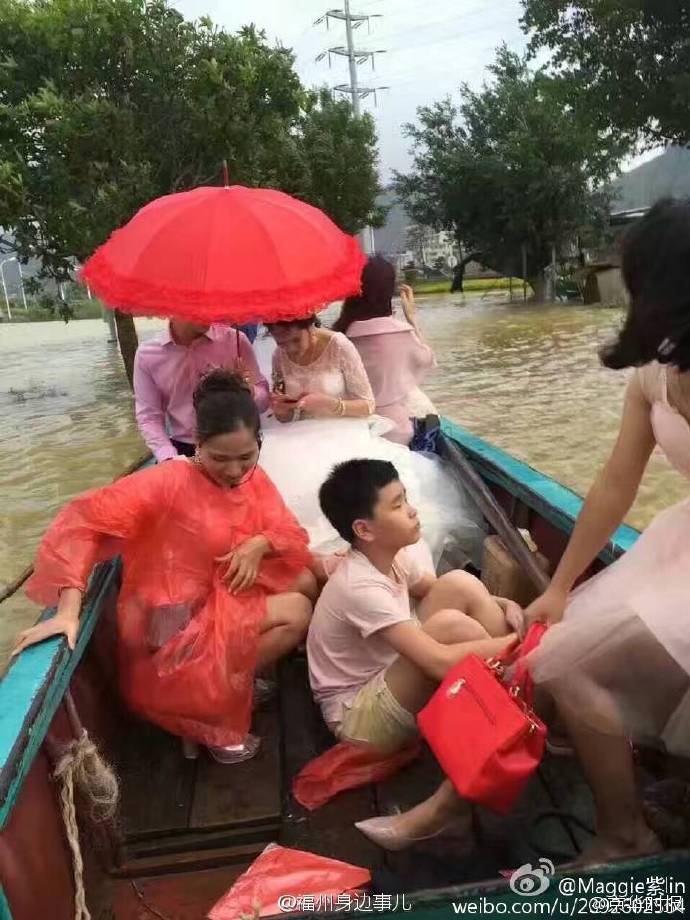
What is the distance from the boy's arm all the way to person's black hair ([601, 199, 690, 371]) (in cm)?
73

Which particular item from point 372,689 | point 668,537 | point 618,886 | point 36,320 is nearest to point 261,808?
point 372,689

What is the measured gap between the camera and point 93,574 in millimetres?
2010

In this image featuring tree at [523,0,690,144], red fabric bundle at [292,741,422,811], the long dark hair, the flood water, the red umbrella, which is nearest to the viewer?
red fabric bundle at [292,741,422,811]

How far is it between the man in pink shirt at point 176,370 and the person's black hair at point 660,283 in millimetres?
1769

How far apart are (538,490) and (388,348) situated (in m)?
1.25

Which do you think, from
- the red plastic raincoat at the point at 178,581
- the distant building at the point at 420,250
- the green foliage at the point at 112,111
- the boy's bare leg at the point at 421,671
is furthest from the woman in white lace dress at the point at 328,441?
the distant building at the point at 420,250

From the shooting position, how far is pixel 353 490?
1951 millimetres

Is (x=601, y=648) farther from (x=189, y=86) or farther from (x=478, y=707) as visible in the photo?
(x=189, y=86)

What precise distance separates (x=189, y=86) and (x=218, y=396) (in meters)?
8.05

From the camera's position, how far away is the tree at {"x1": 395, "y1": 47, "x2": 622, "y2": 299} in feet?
74.6

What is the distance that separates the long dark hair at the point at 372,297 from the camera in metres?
3.44

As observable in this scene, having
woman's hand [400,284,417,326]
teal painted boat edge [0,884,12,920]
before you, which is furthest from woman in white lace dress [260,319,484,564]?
teal painted boat edge [0,884,12,920]

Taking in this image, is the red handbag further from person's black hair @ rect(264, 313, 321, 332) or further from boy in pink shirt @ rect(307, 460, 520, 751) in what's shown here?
person's black hair @ rect(264, 313, 321, 332)

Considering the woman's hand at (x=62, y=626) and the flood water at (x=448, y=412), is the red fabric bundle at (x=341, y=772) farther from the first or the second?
the flood water at (x=448, y=412)
